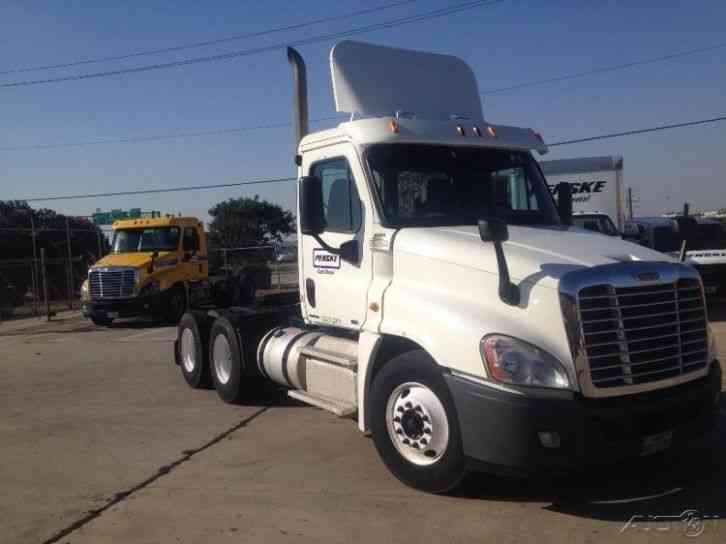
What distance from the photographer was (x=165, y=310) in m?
18.4

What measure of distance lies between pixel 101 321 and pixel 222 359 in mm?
11755

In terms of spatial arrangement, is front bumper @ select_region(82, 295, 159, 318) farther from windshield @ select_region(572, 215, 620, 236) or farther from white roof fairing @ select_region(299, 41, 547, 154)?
white roof fairing @ select_region(299, 41, 547, 154)

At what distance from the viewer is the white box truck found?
57.6 ft

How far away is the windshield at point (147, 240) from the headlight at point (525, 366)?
15345mm

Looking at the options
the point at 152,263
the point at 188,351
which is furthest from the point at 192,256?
the point at 188,351

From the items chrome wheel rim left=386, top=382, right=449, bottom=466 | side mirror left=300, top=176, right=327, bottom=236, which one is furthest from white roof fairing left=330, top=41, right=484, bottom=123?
chrome wheel rim left=386, top=382, right=449, bottom=466

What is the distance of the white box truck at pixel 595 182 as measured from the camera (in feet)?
57.6

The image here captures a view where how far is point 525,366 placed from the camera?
439cm

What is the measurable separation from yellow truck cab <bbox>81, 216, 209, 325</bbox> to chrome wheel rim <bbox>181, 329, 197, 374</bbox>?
8849 mm

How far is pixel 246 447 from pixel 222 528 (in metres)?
1.85

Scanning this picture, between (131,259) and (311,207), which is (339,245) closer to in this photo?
(311,207)

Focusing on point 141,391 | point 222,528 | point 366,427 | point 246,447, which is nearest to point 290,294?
point 141,391

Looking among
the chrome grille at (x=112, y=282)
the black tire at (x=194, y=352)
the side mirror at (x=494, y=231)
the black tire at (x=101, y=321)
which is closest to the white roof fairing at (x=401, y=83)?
the side mirror at (x=494, y=231)

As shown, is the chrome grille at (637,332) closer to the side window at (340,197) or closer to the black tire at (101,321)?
the side window at (340,197)
